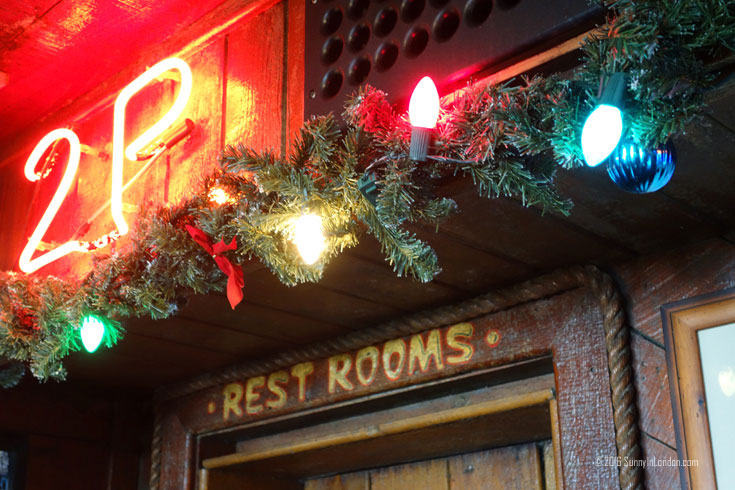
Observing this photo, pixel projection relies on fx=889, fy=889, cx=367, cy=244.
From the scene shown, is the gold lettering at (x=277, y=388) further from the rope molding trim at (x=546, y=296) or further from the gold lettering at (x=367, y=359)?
the gold lettering at (x=367, y=359)

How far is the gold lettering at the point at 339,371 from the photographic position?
2451 mm

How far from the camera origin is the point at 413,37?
1.79 m

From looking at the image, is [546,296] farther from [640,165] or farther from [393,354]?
[640,165]

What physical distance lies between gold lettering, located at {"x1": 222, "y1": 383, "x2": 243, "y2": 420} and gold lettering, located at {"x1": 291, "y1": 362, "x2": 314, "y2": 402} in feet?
0.78

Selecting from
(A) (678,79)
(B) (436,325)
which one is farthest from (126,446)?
(A) (678,79)

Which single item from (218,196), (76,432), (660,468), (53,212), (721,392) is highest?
(53,212)

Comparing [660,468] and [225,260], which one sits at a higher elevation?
[225,260]

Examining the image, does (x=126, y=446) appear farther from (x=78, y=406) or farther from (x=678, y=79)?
(x=678, y=79)

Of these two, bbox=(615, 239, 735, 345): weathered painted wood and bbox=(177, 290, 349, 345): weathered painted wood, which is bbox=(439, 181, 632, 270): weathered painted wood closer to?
bbox=(615, 239, 735, 345): weathered painted wood

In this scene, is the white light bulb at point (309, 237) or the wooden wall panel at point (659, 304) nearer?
the white light bulb at point (309, 237)

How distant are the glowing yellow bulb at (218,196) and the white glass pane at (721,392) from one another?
1.02m

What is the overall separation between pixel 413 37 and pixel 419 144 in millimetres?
429

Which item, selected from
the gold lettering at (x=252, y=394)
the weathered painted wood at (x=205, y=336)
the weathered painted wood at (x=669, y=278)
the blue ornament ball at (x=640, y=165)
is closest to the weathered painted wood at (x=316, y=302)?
the weathered painted wood at (x=205, y=336)

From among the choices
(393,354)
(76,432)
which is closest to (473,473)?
(393,354)
